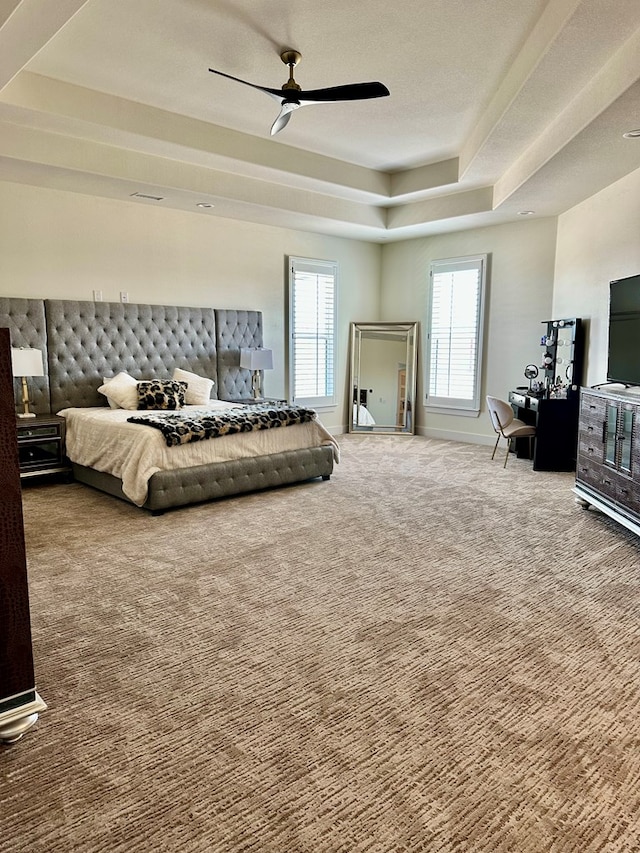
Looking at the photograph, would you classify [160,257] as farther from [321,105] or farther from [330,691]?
[330,691]

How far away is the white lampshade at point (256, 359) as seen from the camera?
654cm

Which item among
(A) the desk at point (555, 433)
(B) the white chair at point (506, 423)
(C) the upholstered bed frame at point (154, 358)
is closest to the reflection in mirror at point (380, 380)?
(C) the upholstered bed frame at point (154, 358)

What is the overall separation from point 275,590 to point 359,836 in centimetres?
153

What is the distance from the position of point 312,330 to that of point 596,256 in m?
3.60

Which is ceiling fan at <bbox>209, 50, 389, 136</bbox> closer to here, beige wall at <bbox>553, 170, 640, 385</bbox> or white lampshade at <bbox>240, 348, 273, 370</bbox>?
beige wall at <bbox>553, 170, 640, 385</bbox>

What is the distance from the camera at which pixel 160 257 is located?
618 cm

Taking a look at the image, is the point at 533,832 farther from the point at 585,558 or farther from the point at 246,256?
the point at 246,256

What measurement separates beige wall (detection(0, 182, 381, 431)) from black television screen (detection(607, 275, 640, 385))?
403 centimetres

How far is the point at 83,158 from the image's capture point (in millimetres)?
4836

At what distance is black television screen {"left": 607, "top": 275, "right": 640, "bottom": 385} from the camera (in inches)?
168

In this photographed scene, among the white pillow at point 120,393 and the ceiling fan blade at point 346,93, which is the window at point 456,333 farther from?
the white pillow at point 120,393

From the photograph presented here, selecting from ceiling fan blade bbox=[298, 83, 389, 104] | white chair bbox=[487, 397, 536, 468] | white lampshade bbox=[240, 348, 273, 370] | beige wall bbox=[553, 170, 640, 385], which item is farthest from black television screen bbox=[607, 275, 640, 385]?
white lampshade bbox=[240, 348, 273, 370]

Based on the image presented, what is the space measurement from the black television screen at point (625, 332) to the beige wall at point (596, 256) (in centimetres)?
45

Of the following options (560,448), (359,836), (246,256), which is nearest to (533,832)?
(359,836)
